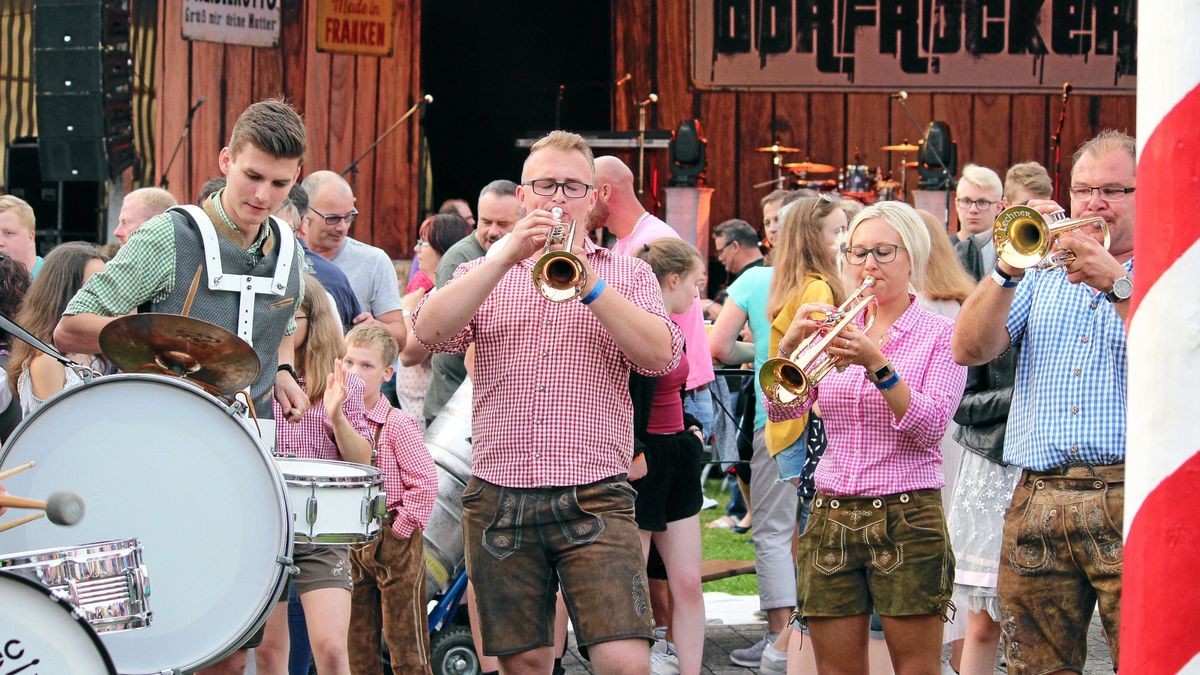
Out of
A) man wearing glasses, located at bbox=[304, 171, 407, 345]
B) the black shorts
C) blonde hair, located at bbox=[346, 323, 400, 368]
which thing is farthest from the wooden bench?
blonde hair, located at bbox=[346, 323, 400, 368]

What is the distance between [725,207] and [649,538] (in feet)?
33.4

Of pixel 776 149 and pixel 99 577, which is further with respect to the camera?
pixel 776 149

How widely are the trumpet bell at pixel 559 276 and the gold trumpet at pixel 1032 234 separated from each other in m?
1.08

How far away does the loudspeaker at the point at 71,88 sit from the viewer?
10305 mm

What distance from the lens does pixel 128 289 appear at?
13.7ft

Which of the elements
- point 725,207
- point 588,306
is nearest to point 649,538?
point 588,306

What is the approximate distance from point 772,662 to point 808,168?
9243 millimetres

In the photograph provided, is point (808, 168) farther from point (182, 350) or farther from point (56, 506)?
point (56, 506)

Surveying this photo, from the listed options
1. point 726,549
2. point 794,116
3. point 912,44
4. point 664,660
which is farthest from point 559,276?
point 912,44

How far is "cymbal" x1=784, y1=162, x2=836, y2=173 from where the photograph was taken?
49.5 ft

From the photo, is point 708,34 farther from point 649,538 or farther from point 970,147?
point 649,538

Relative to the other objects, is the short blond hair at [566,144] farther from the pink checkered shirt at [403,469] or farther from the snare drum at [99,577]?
the snare drum at [99,577]

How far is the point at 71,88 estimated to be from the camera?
10336 millimetres

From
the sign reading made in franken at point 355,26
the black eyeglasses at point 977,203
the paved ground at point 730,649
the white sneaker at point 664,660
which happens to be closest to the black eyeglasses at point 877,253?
the white sneaker at point 664,660
